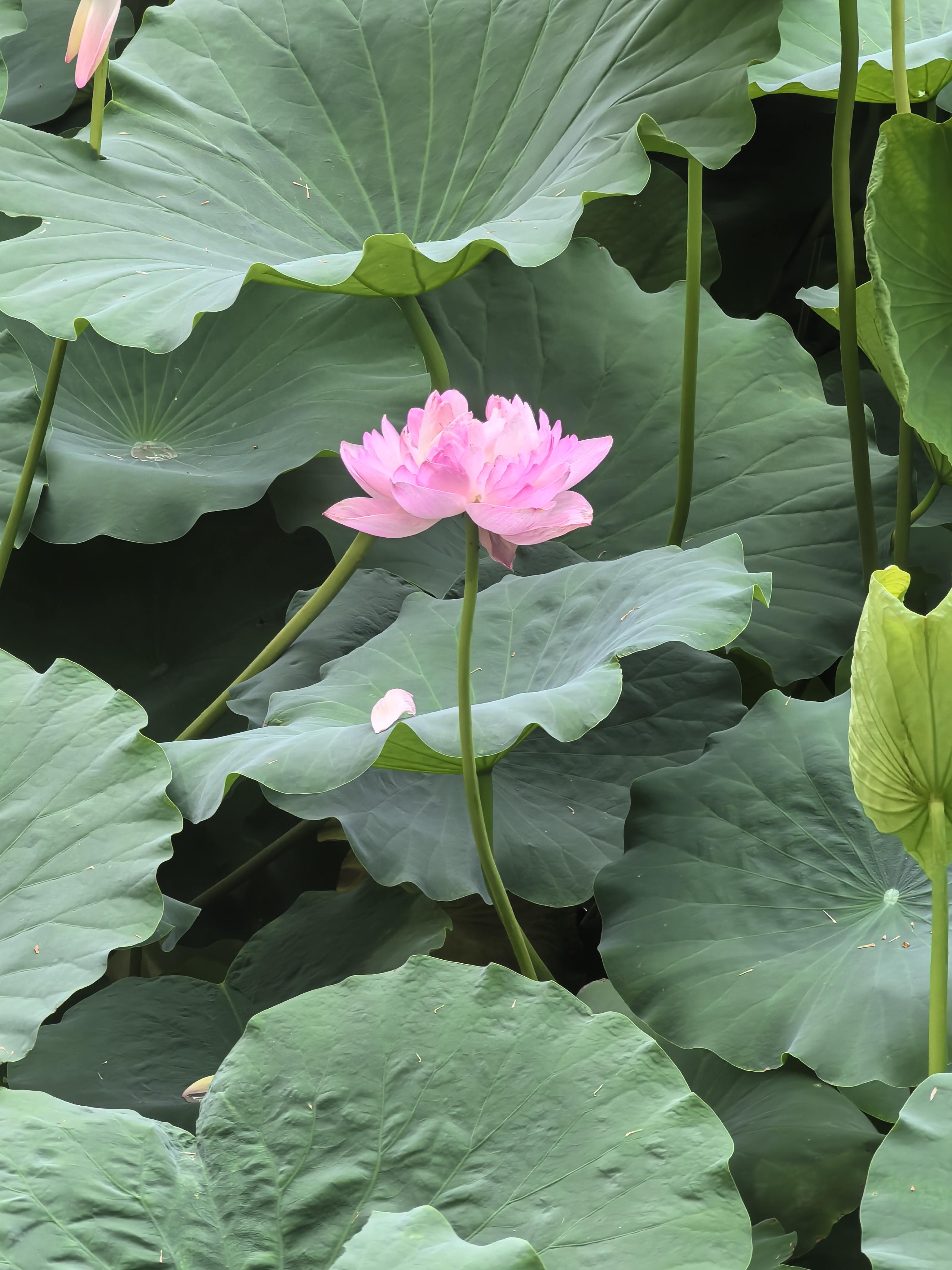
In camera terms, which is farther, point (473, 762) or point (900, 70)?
point (900, 70)

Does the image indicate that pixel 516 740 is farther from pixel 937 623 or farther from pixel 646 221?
pixel 646 221

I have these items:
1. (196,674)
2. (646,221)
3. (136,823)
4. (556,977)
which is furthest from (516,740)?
(646,221)

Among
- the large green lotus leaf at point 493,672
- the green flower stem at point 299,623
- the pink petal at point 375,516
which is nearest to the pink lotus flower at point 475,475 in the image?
the pink petal at point 375,516

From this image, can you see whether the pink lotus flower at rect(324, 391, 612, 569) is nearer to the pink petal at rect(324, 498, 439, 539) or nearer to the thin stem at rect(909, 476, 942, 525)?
the pink petal at rect(324, 498, 439, 539)

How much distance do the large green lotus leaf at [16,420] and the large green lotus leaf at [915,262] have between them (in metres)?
0.81

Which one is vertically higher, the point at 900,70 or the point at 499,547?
the point at 900,70

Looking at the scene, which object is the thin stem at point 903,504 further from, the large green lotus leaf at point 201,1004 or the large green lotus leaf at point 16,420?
the large green lotus leaf at point 16,420

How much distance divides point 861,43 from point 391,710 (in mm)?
1037

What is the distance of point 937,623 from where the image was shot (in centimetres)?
60

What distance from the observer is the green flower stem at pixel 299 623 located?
1.14 metres

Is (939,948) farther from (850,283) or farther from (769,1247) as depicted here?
(850,283)

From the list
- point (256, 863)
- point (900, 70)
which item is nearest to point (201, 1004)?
point (256, 863)

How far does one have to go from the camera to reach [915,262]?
3.17 feet

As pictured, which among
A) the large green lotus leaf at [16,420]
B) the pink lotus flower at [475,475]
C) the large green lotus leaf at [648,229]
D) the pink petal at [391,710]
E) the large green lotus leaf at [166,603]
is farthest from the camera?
the large green lotus leaf at [648,229]
